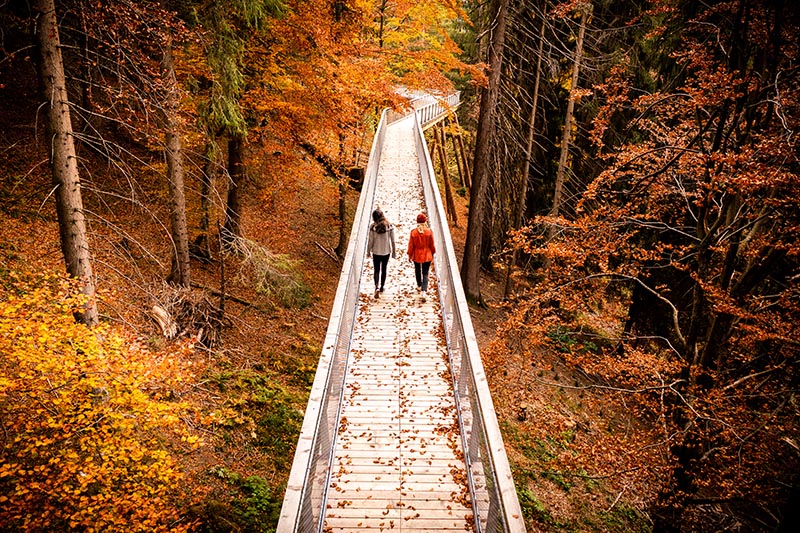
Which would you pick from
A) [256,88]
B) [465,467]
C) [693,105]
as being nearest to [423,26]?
[256,88]

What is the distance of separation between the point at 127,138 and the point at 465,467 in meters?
17.2

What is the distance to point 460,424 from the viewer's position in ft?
21.0

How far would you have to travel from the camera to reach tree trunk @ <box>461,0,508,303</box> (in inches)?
530

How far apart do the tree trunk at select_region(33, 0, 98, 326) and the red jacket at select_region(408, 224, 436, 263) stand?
18.5 ft

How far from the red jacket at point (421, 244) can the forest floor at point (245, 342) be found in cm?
272

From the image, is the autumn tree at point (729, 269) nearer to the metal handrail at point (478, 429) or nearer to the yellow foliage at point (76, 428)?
the metal handrail at point (478, 429)

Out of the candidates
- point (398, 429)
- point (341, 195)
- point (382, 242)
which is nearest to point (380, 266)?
point (382, 242)

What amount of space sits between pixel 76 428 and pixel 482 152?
41.6 ft

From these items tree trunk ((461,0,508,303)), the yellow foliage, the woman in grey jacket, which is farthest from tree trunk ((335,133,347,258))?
the yellow foliage

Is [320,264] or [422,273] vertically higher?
[422,273]

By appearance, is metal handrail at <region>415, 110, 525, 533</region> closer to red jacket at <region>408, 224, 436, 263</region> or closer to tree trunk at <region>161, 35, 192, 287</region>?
red jacket at <region>408, 224, 436, 263</region>

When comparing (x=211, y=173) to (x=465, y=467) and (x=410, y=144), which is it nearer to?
(x=465, y=467)

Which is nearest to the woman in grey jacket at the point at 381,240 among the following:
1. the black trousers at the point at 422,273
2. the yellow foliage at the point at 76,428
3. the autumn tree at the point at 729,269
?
the black trousers at the point at 422,273

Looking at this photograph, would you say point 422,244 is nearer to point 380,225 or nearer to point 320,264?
point 380,225
